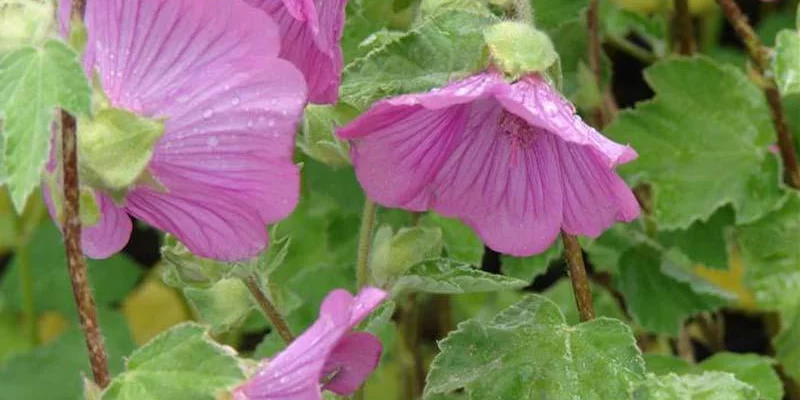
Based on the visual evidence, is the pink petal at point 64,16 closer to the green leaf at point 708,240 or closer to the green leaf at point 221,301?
the green leaf at point 221,301

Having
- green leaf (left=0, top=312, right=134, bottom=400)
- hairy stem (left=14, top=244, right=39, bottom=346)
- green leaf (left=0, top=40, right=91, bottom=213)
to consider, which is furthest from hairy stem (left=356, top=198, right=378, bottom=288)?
hairy stem (left=14, top=244, right=39, bottom=346)

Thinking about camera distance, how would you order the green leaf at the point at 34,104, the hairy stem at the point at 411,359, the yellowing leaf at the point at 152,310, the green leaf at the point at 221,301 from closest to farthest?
the green leaf at the point at 34,104 → the green leaf at the point at 221,301 → the hairy stem at the point at 411,359 → the yellowing leaf at the point at 152,310

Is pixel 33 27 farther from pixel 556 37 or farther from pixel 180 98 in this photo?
pixel 556 37

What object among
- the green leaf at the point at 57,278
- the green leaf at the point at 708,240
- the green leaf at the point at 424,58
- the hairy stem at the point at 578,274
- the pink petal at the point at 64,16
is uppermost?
the pink petal at the point at 64,16

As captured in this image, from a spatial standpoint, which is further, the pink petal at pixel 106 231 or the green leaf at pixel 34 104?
the pink petal at pixel 106 231

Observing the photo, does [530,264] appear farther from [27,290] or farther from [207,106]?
[27,290]

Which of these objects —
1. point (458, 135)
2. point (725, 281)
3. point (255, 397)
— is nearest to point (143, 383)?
point (255, 397)

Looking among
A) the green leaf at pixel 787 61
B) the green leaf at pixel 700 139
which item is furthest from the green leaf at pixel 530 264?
the green leaf at pixel 787 61
